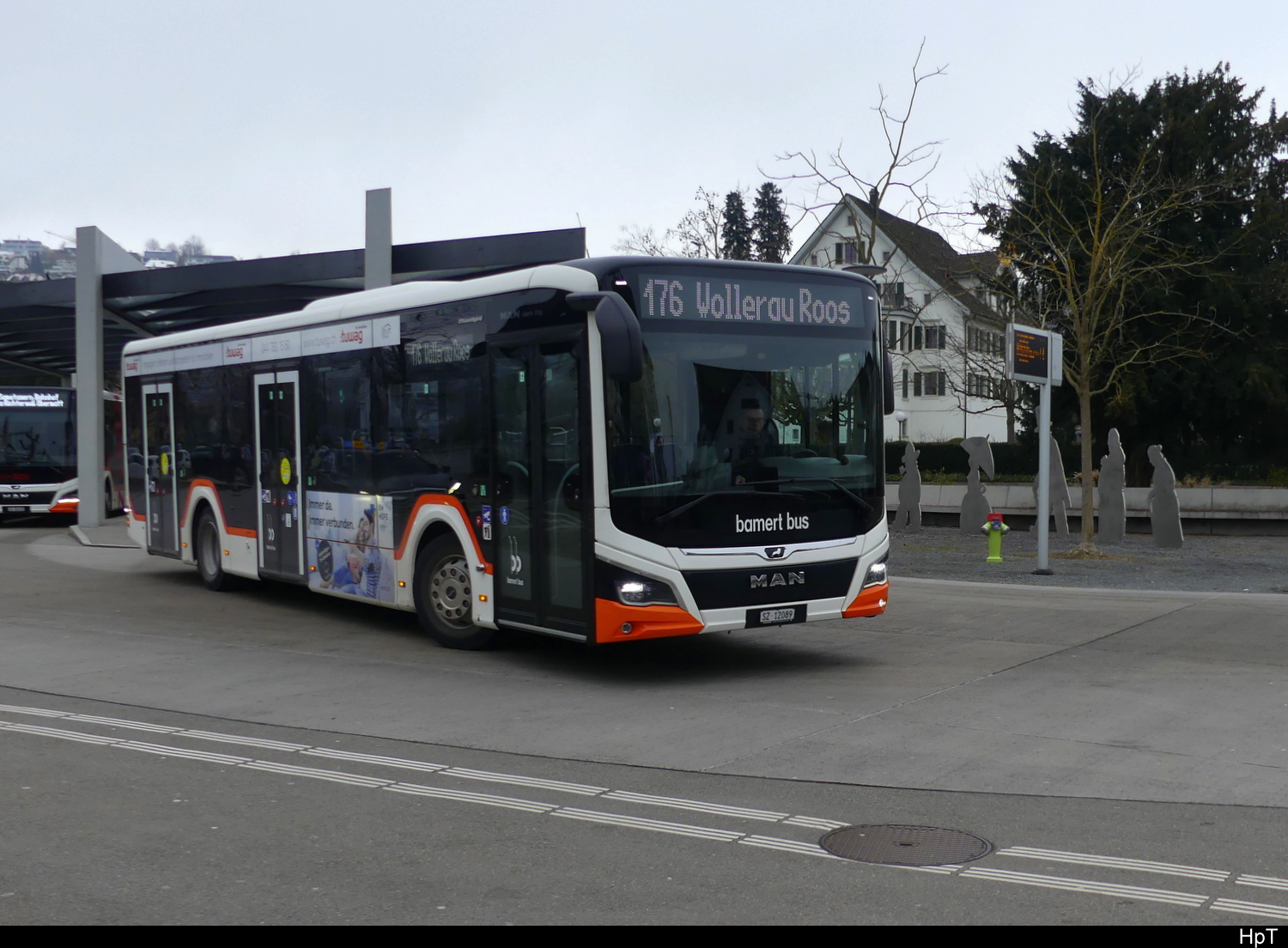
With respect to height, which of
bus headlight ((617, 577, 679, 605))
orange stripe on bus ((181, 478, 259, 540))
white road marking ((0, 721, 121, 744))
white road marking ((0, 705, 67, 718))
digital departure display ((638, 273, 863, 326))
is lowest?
white road marking ((0, 721, 121, 744))

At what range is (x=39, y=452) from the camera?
93.5 ft

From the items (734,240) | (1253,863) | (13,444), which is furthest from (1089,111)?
(1253,863)

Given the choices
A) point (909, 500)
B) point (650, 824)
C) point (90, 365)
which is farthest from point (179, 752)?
point (90, 365)

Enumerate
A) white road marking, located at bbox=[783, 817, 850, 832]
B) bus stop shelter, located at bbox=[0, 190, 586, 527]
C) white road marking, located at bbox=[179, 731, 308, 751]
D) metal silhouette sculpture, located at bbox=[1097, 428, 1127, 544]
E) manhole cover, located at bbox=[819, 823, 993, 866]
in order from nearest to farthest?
manhole cover, located at bbox=[819, 823, 993, 866] < white road marking, located at bbox=[783, 817, 850, 832] < white road marking, located at bbox=[179, 731, 308, 751] < metal silhouette sculpture, located at bbox=[1097, 428, 1127, 544] < bus stop shelter, located at bbox=[0, 190, 586, 527]

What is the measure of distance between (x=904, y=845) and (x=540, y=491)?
4642 mm

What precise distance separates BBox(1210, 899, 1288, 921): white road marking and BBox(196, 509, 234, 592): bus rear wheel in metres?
12.2

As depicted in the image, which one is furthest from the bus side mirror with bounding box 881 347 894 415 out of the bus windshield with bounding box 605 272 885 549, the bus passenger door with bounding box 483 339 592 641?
the bus passenger door with bounding box 483 339 592 641

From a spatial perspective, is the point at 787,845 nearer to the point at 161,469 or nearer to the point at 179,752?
the point at 179,752

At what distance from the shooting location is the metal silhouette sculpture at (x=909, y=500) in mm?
25797

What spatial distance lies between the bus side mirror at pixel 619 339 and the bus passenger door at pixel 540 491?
50 cm

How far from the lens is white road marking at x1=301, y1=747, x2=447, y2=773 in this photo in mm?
6809

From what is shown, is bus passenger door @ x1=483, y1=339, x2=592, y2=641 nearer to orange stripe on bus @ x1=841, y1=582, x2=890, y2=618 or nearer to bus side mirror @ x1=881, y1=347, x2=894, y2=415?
orange stripe on bus @ x1=841, y1=582, x2=890, y2=618

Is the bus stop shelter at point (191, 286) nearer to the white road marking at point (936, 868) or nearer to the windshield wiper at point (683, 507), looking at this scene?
the windshield wiper at point (683, 507)

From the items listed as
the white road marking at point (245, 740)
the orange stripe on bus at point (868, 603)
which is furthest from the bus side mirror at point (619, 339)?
the white road marking at point (245, 740)
